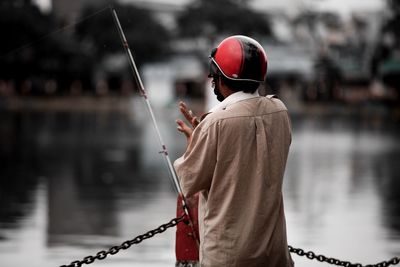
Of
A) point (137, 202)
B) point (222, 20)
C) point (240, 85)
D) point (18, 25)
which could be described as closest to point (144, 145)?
point (137, 202)

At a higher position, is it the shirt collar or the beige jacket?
the shirt collar

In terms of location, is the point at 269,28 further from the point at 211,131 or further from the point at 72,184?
the point at 211,131

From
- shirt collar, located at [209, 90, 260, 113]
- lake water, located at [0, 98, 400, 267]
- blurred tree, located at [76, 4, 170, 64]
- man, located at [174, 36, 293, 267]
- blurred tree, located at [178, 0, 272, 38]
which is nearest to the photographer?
man, located at [174, 36, 293, 267]

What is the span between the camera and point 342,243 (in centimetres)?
1102

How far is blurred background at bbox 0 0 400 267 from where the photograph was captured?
11.1 m

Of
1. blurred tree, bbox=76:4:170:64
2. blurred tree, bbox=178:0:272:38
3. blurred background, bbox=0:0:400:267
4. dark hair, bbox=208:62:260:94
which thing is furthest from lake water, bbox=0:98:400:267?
blurred tree, bbox=178:0:272:38

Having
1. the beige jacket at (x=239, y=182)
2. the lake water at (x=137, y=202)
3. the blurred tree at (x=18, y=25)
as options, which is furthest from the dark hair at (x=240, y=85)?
the blurred tree at (x=18, y=25)

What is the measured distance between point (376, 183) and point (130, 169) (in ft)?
15.6

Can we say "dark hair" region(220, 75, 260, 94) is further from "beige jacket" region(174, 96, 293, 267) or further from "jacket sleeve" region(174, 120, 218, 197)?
"jacket sleeve" region(174, 120, 218, 197)

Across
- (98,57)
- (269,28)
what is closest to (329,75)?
(269,28)

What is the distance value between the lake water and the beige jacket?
485cm

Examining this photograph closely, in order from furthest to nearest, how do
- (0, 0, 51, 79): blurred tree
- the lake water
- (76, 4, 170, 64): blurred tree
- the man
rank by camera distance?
(76, 4, 170, 64): blurred tree < (0, 0, 51, 79): blurred tree < the lake water < the man

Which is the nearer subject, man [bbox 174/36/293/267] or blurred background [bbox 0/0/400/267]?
man [bbox 174/36/293/267]

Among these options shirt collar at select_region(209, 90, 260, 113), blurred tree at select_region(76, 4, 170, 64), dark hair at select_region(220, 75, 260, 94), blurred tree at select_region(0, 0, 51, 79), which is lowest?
blurred tree at select_region(76, 4, 170, 64)
